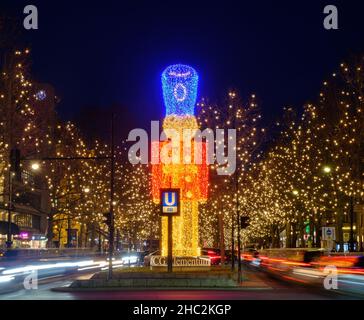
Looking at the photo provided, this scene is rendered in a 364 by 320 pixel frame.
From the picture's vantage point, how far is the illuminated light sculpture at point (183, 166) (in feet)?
117

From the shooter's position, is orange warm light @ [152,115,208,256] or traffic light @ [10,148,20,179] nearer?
traffic light @ [10,148,20,179]

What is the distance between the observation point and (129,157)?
8006cm

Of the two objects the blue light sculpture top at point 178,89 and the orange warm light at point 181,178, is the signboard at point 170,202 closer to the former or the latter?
the orange warm light at point 181,178

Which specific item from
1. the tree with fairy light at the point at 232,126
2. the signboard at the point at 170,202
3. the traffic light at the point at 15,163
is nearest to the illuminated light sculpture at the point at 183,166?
the signboard at the point at 170,202

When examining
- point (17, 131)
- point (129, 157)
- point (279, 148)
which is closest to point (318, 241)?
point (279, 148)

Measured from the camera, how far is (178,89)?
35.8 meters

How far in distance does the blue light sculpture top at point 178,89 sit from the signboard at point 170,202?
5.45 metres

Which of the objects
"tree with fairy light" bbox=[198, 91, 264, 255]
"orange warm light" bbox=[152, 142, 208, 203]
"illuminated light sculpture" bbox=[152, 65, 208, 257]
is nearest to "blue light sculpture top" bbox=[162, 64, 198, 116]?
"illuminated light sculpture" bbox=[152, 65, 208, 257]

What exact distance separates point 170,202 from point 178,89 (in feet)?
22.3

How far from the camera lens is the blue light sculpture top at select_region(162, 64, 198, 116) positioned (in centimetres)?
3572

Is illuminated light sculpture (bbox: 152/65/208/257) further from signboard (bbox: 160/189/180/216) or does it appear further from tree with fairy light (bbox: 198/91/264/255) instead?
tree with fairy light (bbox: 198/91/264/255)

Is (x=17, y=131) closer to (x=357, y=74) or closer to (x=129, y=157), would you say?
(x=357, y=74)

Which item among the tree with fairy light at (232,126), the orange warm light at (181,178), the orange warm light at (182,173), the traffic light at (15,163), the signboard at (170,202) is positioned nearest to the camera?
the traffic light at (15,163)
